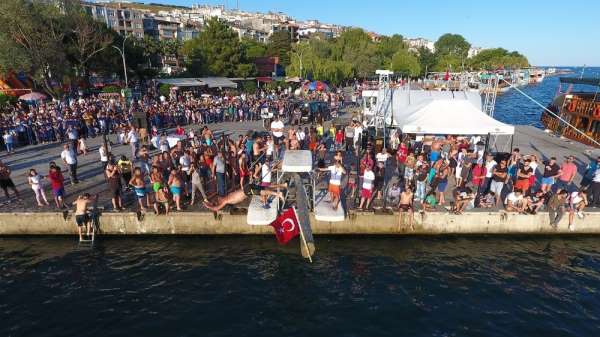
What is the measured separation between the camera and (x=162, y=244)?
39.7 ft

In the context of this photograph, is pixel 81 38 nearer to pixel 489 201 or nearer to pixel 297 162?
pixel 297 162

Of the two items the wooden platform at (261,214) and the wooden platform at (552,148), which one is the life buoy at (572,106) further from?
the wooden platform at (261,214)

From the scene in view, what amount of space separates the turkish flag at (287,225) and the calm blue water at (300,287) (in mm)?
764

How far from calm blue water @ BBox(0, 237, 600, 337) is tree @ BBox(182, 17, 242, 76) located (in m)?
49.7

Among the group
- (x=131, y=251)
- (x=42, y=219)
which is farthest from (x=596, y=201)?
(x=42, y=219)

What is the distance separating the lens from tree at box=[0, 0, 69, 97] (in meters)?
31.4

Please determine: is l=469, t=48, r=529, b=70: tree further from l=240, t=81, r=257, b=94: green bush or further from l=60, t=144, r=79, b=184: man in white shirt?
l=60, t=144, r=79, b=184: man in white shirt

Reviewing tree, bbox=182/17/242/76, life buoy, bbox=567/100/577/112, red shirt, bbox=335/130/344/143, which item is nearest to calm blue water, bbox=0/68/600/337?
red shirt, bbox=335/130/344/143

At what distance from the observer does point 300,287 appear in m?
9.94

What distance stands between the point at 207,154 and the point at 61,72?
31.9 m

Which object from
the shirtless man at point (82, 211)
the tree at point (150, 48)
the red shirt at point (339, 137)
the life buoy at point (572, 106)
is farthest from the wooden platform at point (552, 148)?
the tree at point (150, 48)

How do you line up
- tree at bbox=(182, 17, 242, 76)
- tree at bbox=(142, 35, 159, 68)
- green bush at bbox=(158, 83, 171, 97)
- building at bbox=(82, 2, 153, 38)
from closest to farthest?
green bush at bbox=(158, 83, 171, 97)
tree at bbox=(182, 17, 242, 76)
tree at bbox=(142, 35, 159, 68)
building at bbox=(82, 2, 153, 38)

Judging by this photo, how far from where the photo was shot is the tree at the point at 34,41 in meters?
31.4

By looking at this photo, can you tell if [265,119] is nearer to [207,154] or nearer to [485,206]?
[207,154]
